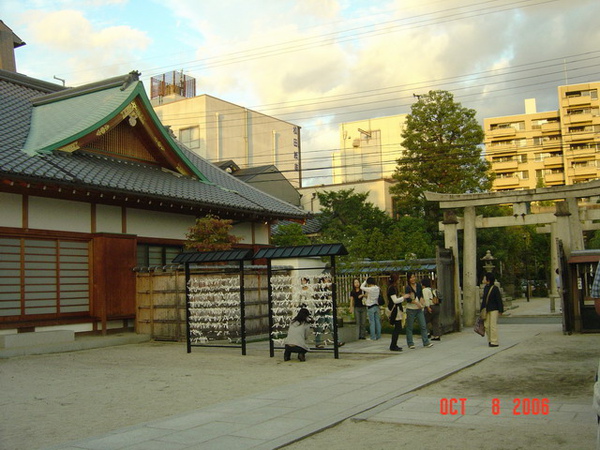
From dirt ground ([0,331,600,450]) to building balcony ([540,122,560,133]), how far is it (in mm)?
69395

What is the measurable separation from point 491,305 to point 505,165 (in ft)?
238

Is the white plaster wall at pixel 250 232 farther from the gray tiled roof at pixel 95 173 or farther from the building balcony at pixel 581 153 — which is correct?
the building balcony at pixel 581 153

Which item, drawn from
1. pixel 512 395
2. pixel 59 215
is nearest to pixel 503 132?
pixel 59 215

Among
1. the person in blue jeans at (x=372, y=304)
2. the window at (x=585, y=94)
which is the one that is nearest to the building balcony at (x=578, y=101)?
the window at (x=585, y=94)

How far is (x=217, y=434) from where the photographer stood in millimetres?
6980

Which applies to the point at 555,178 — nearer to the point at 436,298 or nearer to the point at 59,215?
the point at 436,298

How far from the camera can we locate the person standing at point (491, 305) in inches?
549

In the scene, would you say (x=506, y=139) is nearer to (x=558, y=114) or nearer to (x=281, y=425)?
(x=558, y=114)

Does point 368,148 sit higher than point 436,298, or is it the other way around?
point 368,148

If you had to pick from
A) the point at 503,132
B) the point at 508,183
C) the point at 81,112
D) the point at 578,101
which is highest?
the point at 578,101

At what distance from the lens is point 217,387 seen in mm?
10188

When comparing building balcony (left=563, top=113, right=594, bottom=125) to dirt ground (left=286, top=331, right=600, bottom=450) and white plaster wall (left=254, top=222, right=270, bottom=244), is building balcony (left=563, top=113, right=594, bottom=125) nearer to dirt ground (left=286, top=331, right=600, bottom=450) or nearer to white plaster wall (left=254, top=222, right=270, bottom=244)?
white plaster wall (left=254, top=222, right=270, bottom=244)

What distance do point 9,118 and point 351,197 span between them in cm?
2319

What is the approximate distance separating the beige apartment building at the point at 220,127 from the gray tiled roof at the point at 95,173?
27.8 m
